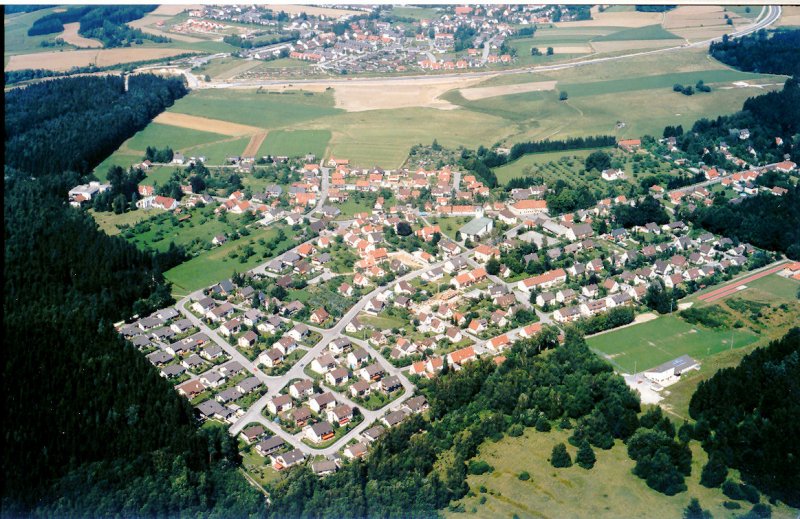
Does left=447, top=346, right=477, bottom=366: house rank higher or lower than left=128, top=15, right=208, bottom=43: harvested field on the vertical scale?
lower

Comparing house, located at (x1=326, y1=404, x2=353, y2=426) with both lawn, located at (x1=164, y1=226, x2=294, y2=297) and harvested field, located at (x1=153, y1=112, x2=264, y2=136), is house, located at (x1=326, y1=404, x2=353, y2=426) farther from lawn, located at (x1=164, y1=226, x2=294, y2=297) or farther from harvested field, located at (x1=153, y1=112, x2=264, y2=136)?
harvested field, located at (x1=153, y1=112, x2=264, y2=136)

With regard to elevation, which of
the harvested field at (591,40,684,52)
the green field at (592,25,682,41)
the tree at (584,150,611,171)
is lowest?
the tree at (584,150,611,171)

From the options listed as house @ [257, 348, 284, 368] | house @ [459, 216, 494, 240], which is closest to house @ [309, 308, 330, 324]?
house @ [257, 348, 284, 368]

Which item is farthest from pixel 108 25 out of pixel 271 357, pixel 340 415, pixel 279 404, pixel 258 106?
pixel 340 415

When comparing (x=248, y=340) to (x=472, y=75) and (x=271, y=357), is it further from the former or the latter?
(x=472, y=75)

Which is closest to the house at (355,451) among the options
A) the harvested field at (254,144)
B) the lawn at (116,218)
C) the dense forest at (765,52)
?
the lawn at (116,218)

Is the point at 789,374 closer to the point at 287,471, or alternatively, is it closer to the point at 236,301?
the point at 287,471
